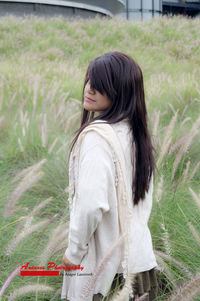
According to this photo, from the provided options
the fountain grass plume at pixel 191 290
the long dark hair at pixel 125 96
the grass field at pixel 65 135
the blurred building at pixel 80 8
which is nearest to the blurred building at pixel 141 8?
the blurred building at pixel 80 8

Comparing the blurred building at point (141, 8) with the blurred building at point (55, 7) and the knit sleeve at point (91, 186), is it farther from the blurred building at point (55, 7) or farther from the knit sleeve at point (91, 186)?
the knit sleeve at point (91, 186)

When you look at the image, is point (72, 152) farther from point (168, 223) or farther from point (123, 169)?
point (168, 223)

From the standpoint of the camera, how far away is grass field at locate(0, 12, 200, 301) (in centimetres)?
162

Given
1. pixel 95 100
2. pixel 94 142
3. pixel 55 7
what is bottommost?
pixel 94 142

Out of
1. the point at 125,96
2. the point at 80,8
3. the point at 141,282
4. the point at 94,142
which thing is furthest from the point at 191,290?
the point at 80,8

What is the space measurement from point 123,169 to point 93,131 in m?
0.18

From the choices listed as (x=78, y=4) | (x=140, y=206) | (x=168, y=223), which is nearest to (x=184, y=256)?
(x=168, y=223)

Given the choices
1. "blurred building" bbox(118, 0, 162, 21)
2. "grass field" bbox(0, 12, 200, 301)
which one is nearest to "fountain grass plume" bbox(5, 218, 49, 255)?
"grass field" bbox(0, 12, 200, 301)

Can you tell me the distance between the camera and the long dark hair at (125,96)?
1.32 meters

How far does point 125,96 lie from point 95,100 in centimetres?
13

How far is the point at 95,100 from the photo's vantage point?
138 cm

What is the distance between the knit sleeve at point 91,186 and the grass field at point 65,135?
0.17 meters

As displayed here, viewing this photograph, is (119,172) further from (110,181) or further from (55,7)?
(55,7)

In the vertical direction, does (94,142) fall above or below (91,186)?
above
